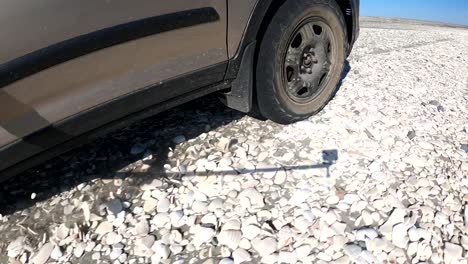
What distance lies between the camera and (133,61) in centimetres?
168

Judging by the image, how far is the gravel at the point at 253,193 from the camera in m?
1.65

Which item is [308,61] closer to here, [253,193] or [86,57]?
[253,193]

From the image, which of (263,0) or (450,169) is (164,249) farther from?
(450,169)

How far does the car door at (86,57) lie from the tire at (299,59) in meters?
0.45

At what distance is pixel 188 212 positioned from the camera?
1.85 meters

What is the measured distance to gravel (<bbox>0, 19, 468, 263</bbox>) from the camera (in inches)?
64.9

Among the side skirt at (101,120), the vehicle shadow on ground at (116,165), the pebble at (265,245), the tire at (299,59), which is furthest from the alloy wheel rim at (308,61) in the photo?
the pebble at (265,245)

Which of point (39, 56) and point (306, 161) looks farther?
point (306, 161)

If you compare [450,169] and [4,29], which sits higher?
[4,29]

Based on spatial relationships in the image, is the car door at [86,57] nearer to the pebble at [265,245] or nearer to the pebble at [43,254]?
the pebble at [43,254]

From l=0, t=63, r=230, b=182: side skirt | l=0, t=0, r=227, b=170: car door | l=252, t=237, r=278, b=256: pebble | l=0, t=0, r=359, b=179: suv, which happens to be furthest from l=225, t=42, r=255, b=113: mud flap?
l=252, t=237, r=278, b=256: pebble

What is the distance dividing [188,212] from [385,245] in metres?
0.95

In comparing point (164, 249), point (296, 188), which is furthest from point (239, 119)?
point (164, 249)

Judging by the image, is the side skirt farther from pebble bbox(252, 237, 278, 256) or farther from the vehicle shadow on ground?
pebble bbox(252, 237, 278, 256)
